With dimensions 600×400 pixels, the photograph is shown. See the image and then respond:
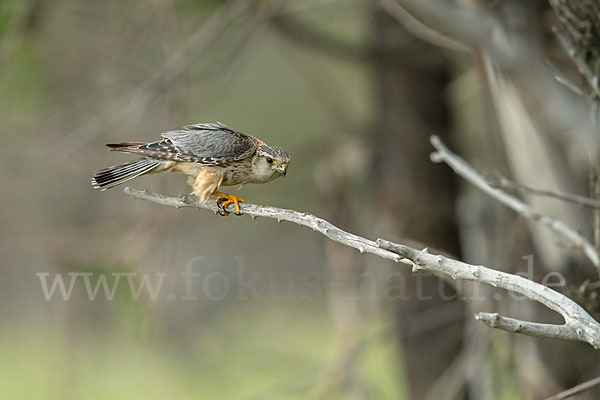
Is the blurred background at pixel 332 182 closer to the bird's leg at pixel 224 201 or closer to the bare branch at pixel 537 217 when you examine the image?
the bare branch at pixel 537 217

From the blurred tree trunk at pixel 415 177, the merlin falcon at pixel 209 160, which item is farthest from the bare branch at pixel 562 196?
the blurred tree trunk at pixel 415 177

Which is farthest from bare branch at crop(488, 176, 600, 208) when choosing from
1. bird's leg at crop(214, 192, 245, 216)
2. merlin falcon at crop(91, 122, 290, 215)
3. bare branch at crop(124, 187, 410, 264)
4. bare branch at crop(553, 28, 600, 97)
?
bird's leg at crop(214, 192, 245, 216)

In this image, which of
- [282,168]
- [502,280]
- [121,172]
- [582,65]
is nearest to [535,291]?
[502,280]

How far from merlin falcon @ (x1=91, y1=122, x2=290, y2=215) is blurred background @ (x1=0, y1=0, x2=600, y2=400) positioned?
1299 mm

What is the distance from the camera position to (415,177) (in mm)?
5953

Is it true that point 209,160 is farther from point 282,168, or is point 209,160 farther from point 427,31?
point 427,31

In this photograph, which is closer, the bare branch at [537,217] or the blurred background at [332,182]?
the bare branch at [537,217]

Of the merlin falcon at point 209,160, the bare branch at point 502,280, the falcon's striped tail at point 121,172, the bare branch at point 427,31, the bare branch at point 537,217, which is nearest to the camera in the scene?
the bare branch at point 502,280

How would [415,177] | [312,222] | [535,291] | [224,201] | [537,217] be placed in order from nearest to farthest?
[535,291]
[312,222]
[537,217]
[224,201]
[415,177]

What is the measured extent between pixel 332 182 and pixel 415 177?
736mm

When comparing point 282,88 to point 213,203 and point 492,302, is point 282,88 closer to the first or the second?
point 492,302

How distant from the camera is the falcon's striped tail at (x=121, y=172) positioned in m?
2.88

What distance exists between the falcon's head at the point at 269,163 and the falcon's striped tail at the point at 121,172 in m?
0.43

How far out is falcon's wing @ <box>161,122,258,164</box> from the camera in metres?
3.04
